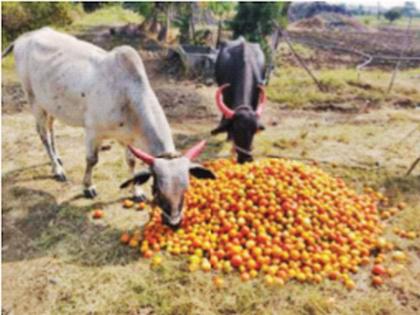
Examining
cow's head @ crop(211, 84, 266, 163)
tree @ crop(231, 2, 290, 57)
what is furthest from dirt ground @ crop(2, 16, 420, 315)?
tree @ crop(231, 2, 290, 57)

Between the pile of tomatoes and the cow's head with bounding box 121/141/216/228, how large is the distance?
52cm

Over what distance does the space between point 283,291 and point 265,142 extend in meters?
4.50

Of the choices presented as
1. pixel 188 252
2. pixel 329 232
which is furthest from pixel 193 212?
pixel 329 232

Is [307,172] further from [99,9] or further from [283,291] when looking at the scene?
[99,9]

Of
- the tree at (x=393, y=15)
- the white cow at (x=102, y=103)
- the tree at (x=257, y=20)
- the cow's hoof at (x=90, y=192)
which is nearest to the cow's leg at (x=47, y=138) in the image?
the white cow at (x=102, y=103)

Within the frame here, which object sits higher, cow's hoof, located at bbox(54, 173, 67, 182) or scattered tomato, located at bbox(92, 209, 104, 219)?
scattered tomato, located at bbox(92, 209, 104, 219)

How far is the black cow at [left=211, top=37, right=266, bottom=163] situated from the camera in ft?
22.4

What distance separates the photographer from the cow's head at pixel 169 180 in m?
4.61

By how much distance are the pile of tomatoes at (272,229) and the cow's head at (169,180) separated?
1.72 ft

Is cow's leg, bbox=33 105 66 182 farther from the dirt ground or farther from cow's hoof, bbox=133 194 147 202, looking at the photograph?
cow's hoof, bbox=133 194 147 202

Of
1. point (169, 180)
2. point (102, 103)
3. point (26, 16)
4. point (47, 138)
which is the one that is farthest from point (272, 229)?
point (26, 16)

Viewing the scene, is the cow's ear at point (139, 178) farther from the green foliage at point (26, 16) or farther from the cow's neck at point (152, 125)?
the green foliage at point (26, 16)

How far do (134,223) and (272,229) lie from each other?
6.27 ft

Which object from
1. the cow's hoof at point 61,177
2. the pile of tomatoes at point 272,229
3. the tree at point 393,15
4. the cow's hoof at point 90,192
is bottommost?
the tree at point 393,15
